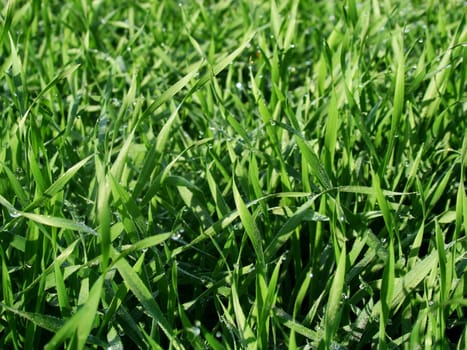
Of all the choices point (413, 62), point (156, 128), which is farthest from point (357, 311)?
point (413, 62)

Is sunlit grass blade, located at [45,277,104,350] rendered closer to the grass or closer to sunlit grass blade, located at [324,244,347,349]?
the grass

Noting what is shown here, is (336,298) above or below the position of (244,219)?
below

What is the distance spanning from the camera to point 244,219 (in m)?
1.02

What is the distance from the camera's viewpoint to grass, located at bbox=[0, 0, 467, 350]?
1010 millimetres

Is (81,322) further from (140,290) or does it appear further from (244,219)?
(244,219)

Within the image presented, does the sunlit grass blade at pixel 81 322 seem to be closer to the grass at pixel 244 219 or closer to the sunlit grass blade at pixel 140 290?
the grass at pixel 244 219

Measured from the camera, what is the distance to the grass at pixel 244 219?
3.31ft

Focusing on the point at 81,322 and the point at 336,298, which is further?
the point at 336,298

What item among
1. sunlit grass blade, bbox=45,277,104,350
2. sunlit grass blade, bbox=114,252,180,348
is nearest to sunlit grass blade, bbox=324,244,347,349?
sunlit grass blade, bbox=114,252,180,348

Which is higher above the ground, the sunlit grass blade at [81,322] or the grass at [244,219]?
the sunlit grass blade at [81,322]

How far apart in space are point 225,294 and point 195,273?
4.6 inches

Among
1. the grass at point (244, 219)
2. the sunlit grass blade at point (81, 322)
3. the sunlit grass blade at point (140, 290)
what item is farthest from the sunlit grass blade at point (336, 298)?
the sunlit grass blade at point (81, 322)

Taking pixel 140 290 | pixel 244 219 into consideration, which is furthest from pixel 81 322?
pixel 244 219

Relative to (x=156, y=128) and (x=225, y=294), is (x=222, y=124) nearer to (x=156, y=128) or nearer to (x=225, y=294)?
(x=156, y=128)
